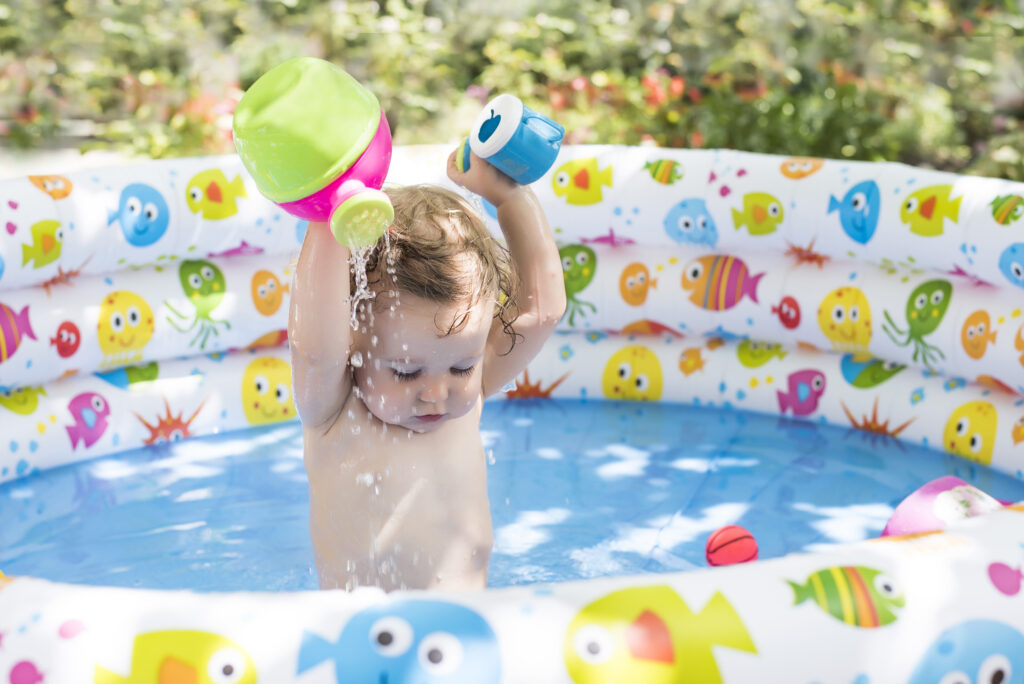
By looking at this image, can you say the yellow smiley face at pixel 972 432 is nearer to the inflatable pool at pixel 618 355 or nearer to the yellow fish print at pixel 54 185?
the inflatable pool at pixel 618 355

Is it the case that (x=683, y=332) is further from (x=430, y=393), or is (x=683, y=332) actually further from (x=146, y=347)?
(x=430, y=393)

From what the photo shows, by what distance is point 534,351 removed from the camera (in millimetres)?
2150

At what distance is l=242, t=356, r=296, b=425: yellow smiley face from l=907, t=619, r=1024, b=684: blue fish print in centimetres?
263

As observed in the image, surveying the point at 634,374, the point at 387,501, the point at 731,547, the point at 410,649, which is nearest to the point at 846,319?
the point at 634,374

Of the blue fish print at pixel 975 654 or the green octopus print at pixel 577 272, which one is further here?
the green octopus print at pixel 577 272

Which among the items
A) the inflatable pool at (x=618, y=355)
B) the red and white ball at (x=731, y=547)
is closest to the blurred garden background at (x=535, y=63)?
the inflatable pool at (x=618, y=355)

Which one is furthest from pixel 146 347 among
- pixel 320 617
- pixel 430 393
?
pixel 320 617

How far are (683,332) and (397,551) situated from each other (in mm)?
2068

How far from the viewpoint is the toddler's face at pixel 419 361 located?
178cm

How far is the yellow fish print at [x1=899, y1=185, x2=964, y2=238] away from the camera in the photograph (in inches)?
128

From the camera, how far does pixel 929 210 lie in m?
3.30

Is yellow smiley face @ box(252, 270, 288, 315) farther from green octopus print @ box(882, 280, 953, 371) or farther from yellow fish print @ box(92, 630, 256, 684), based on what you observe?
yellow fish print @ box(92, 630, 256, 684)

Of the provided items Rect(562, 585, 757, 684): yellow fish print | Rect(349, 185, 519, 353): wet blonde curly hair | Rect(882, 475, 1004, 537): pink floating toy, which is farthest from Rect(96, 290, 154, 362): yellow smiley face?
Rect(562, 585, 757, 684): yellow fish print

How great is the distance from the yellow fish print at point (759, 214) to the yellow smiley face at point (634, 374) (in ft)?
1.75
